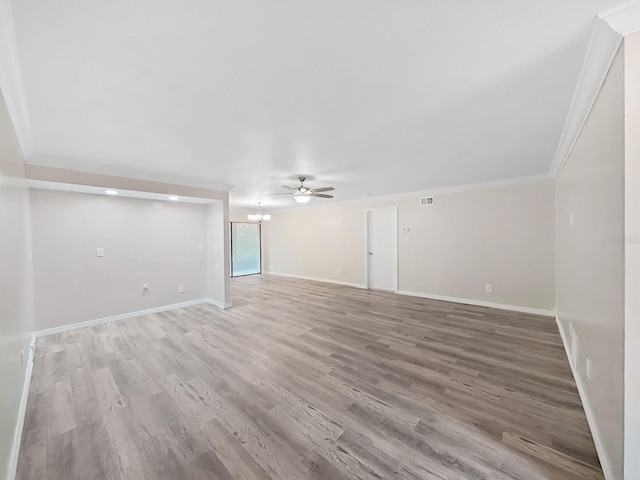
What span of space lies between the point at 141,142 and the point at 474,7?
3017 mm

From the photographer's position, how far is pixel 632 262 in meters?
1.14

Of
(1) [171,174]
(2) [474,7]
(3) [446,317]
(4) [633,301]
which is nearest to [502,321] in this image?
(3) [446,317]

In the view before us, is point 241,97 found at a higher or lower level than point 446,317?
higher

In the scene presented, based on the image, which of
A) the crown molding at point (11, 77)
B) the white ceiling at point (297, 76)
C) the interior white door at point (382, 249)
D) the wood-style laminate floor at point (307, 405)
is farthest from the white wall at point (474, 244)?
the crown molding at point (11, 77)

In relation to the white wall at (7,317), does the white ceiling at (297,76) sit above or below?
above

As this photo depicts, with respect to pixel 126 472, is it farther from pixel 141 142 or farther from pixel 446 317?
pixel 446 317

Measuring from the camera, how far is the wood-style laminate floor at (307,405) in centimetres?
150

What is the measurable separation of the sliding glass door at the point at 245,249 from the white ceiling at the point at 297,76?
19.6ft

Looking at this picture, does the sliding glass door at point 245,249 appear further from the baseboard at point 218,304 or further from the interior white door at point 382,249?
the interior white door at point 382,249

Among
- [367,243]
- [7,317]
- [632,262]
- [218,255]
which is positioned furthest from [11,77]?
[367,243]

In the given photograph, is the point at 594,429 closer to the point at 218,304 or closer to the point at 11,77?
the point at 11,77

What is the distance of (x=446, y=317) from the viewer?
4125mm

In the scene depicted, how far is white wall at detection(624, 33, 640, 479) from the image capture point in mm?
1125

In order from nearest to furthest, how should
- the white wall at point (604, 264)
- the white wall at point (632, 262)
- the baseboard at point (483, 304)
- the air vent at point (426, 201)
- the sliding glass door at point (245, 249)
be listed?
1. the white wall at point (632, 262)
2. the white wall at point (604, 264)
3. the baseboard at point (483, 304)
4. the air vent at point (426, 201)
5. the sliding glass door at point (245, 249)
